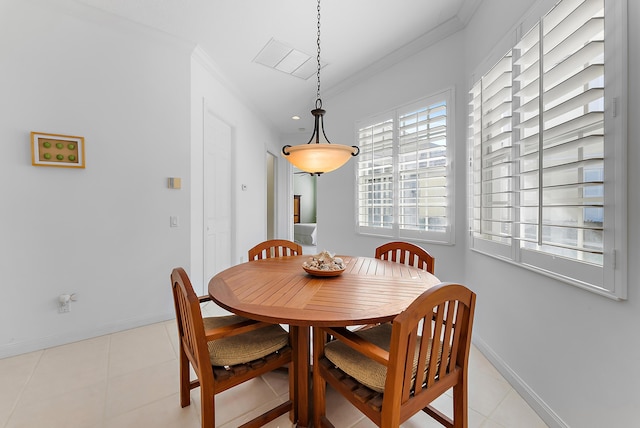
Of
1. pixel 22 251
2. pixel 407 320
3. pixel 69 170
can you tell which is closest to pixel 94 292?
pixel 22 251

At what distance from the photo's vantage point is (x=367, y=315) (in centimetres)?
109

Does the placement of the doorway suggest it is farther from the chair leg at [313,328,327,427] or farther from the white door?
the chair leg at [313,328,327,427]

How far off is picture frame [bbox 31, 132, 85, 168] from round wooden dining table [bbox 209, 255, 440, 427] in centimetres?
171

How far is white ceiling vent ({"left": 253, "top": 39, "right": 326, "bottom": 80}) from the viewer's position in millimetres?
2803

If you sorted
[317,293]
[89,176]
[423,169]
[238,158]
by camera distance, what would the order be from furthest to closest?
[238,158], [423,169], [89,176], [317,293]

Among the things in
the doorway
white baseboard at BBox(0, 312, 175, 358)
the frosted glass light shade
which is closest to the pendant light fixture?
the frosted glass light shade

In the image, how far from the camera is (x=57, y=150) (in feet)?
7.09

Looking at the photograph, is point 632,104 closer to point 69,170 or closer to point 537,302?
point 537,302

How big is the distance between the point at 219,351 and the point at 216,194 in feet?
8.45

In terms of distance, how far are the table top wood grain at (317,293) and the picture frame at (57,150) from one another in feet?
5.61

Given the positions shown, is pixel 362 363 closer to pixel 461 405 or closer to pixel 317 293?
pixel 317 293

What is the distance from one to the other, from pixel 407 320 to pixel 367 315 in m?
0.24

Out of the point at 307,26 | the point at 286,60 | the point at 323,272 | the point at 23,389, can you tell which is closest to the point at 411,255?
the point at 323,272

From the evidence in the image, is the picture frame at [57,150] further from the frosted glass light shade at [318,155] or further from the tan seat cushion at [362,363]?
the tan seat cushion at [362,363]
